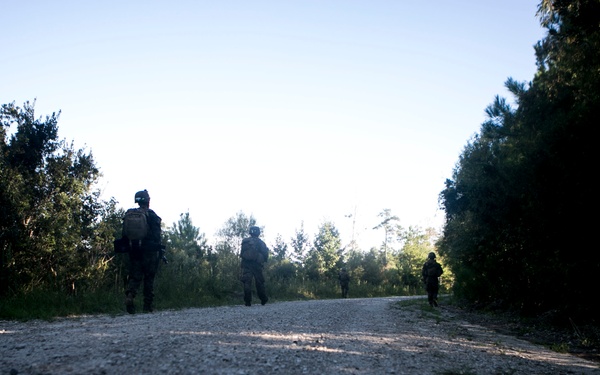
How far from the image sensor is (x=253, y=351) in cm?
398

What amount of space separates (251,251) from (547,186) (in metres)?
7.94

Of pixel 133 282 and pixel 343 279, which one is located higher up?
pixel 343 279

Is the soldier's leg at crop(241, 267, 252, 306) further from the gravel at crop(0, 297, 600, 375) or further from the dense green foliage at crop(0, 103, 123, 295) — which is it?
the gravel at crop(0, 297, 600, 375)

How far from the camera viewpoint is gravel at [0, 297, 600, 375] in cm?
323

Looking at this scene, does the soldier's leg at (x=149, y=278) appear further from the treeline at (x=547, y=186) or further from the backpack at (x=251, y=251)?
the treeline at (x=547, y=186)

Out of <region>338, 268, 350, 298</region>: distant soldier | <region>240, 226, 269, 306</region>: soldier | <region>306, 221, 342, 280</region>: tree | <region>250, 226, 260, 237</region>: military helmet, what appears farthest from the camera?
<region>306, 221, 342, 280</region>: tree

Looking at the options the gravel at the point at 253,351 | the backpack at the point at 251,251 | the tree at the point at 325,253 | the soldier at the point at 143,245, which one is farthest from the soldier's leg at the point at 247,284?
the tree at the point at 325,253

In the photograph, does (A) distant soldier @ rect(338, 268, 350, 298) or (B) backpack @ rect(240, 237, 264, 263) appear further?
(A) distant soldier @ rect(338, 268, 350, 298)

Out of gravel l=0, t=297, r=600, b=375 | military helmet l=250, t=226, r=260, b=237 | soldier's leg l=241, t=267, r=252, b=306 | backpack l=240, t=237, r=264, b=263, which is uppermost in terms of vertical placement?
military helmet l=250, t=226, r=260, b=237

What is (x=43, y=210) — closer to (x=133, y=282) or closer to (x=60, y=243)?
(x=60, y=243)

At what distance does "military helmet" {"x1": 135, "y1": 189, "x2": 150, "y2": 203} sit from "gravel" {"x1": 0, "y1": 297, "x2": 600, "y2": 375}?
3.19 meters

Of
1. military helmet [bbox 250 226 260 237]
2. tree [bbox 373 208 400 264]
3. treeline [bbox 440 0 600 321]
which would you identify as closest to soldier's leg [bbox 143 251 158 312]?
military helmet [bbox 250 226 260 237]

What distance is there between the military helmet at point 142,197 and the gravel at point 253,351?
3.19 meters

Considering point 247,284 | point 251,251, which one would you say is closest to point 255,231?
point 251,251
